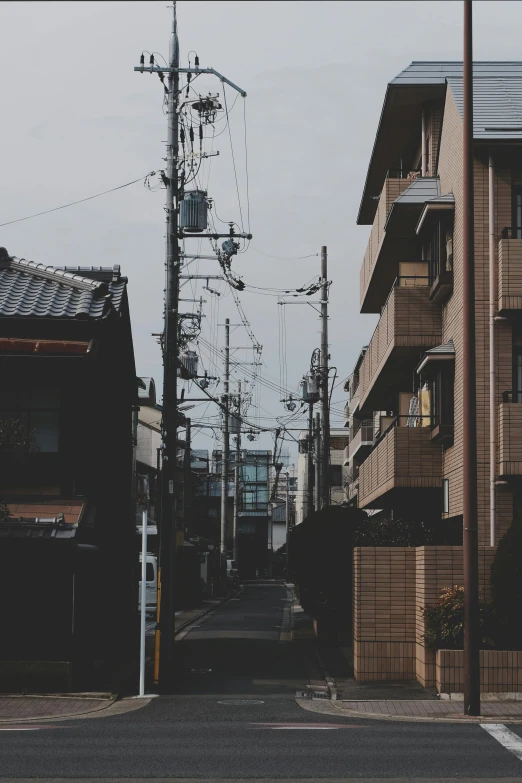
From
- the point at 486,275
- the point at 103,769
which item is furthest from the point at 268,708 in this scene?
the point at 486,275

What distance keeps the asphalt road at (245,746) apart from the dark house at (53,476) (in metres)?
2.59

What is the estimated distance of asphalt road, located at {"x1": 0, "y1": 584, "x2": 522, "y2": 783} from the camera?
1147 centimetres

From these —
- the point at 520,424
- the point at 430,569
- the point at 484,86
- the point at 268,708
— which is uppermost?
the point at 484,86

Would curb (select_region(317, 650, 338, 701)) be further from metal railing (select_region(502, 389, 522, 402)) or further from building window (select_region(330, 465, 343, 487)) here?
building window (select_region(330, 465, 343, 487))

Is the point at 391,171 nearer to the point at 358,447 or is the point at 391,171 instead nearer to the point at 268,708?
the point at 268,708

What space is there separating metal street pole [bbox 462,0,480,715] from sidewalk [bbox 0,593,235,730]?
552 centimetres

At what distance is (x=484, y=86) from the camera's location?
77.8 feet

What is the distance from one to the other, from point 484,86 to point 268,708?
47.5 feet

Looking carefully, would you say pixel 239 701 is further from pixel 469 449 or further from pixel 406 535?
pixel 469 449

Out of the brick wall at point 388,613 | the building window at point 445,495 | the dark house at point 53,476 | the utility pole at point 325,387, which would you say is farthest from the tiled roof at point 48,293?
the utility pole at point 325,387

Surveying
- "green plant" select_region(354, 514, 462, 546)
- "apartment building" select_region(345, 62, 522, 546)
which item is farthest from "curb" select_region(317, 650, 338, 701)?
"apartment building" select_region(345, 62, 522, 546)

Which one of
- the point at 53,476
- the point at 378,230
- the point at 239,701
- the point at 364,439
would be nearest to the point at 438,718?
the point at 239,701

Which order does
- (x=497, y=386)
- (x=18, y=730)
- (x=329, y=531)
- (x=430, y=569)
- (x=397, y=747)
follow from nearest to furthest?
(x=397, y=747)
(x=18, y=730)
(x=430, y=569)
(x=497, y=386)
(x=329, y=531)

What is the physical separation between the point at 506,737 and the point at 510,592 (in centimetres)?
457
